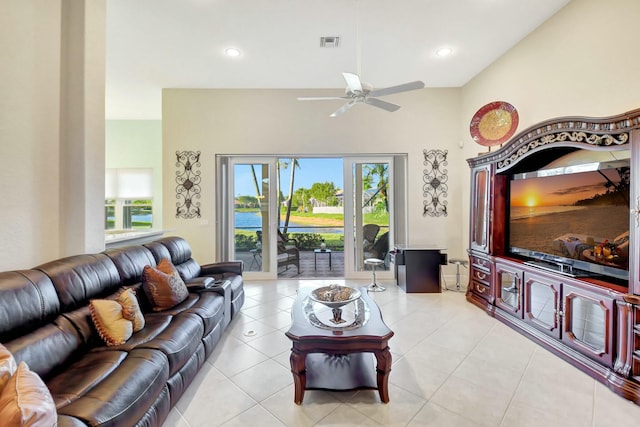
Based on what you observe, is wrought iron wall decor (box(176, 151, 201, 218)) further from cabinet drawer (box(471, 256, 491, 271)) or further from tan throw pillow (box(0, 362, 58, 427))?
cabinet drawer (box(471, 256, 491, 271))

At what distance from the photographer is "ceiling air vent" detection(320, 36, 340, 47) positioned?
3.47m

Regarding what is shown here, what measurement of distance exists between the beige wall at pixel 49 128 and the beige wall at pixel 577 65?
4.93m

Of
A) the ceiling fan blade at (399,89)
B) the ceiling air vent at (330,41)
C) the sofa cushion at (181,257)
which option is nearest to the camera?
the ceiling fan blade at (399,89)

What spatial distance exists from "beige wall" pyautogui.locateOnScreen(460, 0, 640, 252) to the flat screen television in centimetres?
69

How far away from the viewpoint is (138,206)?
6.54 m

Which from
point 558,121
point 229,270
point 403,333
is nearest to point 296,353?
point 403,333

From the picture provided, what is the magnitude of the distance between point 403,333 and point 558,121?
8.59 feet

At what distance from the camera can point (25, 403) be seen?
98 centimetres

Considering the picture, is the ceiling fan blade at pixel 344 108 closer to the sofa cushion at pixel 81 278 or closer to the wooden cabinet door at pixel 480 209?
the wooden cabinet door at pixel 480 209

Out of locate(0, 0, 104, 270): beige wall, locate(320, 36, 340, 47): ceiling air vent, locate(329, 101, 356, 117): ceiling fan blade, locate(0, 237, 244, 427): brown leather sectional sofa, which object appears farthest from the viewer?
locate(320, 36, 340, 47): ceiling air vent

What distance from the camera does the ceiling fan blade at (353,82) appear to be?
2561mm

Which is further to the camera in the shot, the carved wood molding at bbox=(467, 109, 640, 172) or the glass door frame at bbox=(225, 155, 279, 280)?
the glass door frame at bbox=(225, 155, 279, 280)

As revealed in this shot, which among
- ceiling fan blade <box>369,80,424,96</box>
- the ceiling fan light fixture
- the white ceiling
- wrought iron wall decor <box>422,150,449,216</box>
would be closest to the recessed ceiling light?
the white ceiling

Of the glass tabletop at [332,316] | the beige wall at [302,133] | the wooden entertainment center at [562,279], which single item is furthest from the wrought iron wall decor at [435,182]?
the glass tabletop at [332,316]
